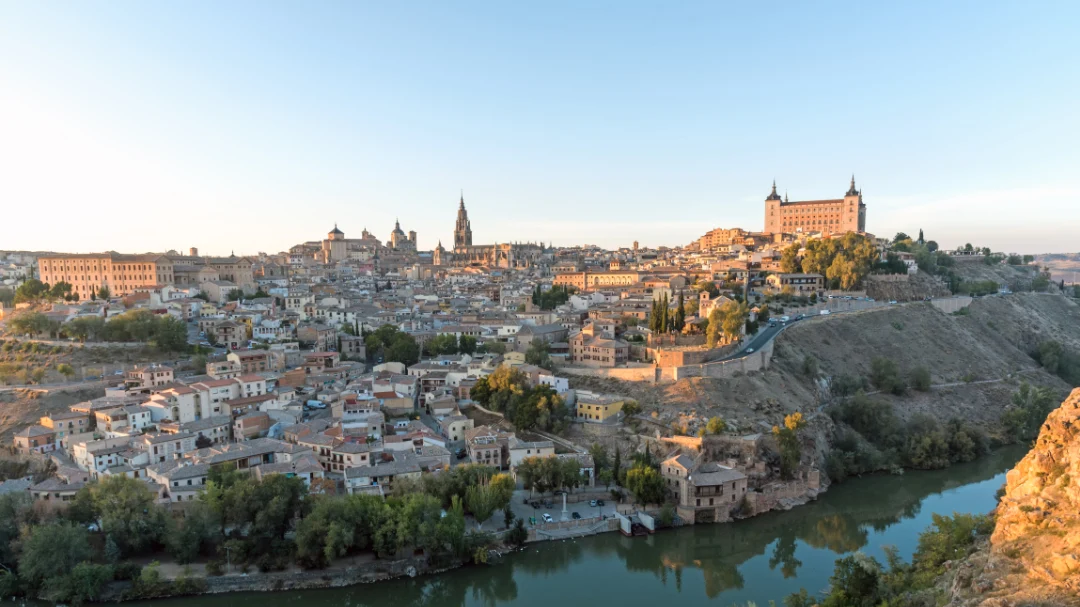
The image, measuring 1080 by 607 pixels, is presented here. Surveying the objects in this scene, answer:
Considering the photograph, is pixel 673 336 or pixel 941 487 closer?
pixel 941 487

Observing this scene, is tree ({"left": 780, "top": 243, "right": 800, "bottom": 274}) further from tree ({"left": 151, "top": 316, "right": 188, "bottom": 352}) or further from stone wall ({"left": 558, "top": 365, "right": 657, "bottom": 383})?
tree ({"left": 151, "top": 316, "right": 188, "bottom": 352})

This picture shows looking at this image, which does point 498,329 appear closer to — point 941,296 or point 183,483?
point 183,483

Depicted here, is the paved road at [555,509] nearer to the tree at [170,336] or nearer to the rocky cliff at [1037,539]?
the rocky cliff at [1037,539]

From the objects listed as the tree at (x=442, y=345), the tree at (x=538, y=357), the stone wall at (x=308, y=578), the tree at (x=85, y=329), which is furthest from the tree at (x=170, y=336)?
the stone wall at (x=308, y=578)

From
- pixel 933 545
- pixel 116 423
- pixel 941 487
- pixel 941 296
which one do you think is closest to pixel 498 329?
pixel 116 423

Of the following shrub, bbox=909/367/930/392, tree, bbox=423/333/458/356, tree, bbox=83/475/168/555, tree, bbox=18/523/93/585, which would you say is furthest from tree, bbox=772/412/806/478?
tree, bbox=18/523/93/585

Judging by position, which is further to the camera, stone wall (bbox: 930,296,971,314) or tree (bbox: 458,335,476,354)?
stone wall (bbox: 930,296,971,314)
